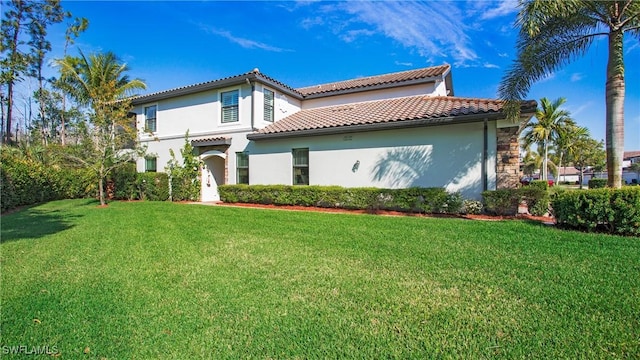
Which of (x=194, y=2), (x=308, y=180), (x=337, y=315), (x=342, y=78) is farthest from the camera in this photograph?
(x=342, y=78)

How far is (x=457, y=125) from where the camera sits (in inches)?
395

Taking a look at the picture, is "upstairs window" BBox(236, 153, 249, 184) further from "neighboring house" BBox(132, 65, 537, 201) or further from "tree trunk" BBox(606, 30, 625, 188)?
"tree trunk" BBox(606, 30, 625, 188)

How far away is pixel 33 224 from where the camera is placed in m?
8.98

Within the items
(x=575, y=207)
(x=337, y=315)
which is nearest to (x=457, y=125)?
(x=575, y=207)

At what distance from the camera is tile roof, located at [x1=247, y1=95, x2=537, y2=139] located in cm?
981

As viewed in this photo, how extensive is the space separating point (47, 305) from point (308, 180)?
997 centimetres

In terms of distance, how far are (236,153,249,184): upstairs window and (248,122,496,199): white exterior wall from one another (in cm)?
76

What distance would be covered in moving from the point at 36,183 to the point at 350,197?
1556 centimetres

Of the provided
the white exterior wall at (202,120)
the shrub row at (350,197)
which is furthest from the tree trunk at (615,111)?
the white exterior wall at (202,120)

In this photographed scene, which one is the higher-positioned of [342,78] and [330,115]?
[342,78]

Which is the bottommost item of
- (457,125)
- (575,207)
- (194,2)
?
(575,207)

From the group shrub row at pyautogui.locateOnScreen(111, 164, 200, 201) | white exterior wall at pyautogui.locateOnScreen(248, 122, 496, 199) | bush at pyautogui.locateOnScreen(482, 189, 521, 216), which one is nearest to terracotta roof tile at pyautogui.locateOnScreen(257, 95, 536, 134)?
white exterior wall at pyautogui.locateOnScreen(248, 122, 496, 199)

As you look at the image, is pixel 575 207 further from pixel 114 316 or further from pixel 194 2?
pixel 194 2

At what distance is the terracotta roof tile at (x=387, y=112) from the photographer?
10070mm
